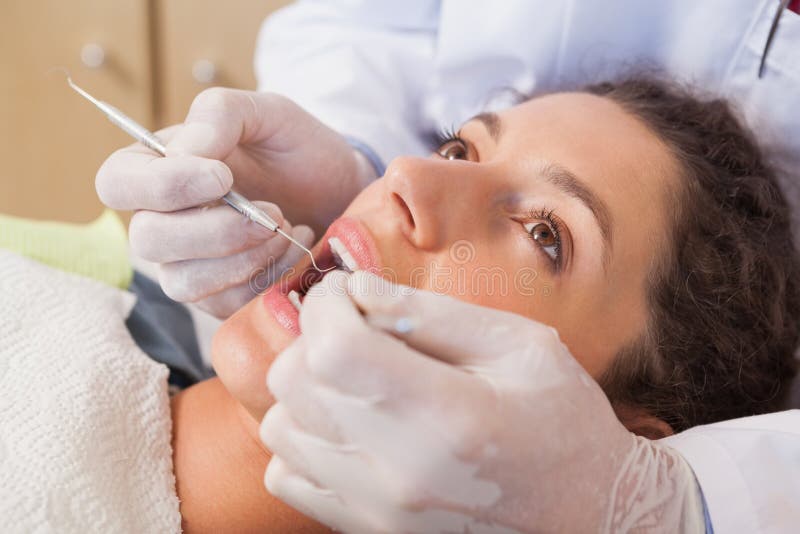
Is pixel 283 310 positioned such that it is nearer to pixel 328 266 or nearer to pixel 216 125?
pixel 328 266

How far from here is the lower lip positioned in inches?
35.2

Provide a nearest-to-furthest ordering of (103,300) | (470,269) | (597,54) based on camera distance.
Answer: (470,269) < (103,300) < (597,54)

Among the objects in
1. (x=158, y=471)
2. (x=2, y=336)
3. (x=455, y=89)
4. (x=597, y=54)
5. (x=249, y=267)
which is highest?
(x=597, y=54)

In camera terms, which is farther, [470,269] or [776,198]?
[776,198]

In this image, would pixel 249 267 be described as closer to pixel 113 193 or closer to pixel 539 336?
pixel 113 193

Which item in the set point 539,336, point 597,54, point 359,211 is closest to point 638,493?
point 539,336

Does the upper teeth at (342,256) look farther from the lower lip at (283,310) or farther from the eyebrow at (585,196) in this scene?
A: the eyebrow at (585,196)

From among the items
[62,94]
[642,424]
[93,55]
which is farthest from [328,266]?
[62,94]

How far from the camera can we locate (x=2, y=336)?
985 mm

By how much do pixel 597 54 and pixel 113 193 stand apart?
946 millimetres

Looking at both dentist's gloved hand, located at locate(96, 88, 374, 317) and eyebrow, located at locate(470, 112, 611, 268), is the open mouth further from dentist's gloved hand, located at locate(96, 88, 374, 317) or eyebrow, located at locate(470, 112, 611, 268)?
eyebrow, located at locate(470, 112, 611, 268)

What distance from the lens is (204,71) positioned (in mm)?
2203

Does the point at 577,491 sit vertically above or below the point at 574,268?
below

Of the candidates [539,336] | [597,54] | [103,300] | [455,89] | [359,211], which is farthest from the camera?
[455,89]
